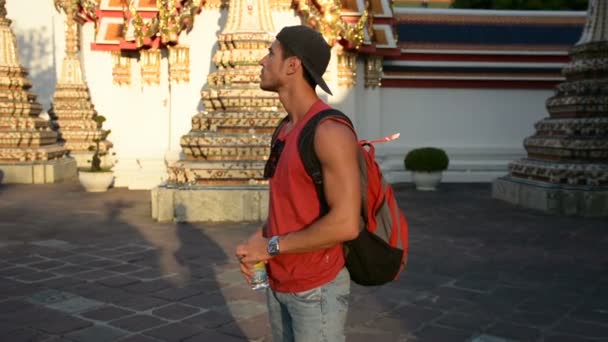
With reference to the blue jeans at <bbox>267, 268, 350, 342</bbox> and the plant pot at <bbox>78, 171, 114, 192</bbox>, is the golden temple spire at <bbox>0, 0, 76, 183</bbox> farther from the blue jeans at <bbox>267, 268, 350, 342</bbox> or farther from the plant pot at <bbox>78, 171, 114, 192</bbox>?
the blue jeans at <bbox>267, 268, 350, 342</bbox>

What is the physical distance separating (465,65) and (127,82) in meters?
7.57

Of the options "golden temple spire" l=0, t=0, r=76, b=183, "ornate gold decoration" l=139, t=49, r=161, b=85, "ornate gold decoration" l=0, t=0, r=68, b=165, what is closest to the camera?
"ornate gold decoration" l=139, t=49, r=161, b=85

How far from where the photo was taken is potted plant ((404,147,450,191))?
12242mm

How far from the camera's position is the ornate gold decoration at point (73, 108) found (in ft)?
54.6

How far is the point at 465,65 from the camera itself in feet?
46.4

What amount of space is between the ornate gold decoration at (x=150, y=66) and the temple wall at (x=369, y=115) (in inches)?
4.5

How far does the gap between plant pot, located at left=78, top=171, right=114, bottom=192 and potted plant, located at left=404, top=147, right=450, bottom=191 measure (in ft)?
19.4

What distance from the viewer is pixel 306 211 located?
2127mm

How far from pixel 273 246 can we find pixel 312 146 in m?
0.37

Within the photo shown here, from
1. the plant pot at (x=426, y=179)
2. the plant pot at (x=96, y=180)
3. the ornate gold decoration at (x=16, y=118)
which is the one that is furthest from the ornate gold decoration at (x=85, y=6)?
the plant pot at (x=426, y=179)

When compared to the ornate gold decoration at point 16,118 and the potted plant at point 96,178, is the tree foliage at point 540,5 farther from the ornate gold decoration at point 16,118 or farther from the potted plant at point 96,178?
the potted plant at point 96,178

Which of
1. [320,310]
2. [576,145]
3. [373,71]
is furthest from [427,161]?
[320,310]

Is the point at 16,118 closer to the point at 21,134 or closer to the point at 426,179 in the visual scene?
the point at 21,134

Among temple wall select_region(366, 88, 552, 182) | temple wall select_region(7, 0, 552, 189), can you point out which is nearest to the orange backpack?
temple wall select_region(7, 0, 552, 189)
